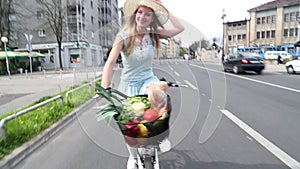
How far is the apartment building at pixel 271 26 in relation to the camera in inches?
2096

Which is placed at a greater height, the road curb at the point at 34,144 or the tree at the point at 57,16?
the tree at the point at 57,16

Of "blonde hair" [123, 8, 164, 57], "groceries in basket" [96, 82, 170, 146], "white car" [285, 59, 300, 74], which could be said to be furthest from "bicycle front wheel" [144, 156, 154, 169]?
"white car" [285, 59, 300, 74]

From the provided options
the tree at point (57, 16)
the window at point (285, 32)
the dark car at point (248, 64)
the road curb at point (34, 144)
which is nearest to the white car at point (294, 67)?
the dark car at point (248, 64)

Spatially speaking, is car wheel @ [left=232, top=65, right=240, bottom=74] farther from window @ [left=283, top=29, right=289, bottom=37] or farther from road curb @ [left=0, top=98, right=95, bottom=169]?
window @ [left=283, top=29, right=289, bottom=37]

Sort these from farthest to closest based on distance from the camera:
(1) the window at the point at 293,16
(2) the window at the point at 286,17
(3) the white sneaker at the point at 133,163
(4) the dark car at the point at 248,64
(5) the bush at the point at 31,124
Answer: (2) the window at the point at 286,17, (1) the window at the point at 293,16, (4) the dark car at the point at 248,64, (5) the bush at the point at 31,124, (3) the white sneaker at the point at 133,163

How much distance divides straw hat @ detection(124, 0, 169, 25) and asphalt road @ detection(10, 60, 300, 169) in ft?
1.75

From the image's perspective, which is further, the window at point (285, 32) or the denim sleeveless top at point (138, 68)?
the window at point (285, 32)

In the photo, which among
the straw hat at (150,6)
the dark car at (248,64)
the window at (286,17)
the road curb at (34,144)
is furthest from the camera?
the window at (286,17)

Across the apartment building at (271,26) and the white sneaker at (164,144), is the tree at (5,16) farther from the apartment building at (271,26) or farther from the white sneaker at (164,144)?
the apartment building at (271,26)

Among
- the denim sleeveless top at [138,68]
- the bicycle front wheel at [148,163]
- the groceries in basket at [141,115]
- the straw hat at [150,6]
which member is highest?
the straw hat at [150,6]

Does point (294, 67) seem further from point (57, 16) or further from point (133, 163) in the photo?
point (57, 16)

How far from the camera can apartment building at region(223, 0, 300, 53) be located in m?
53.2

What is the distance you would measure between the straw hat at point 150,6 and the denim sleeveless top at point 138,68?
21 centimetres

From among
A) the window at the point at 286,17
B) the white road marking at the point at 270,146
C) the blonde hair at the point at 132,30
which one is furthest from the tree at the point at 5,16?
the window at the point at 286,17
